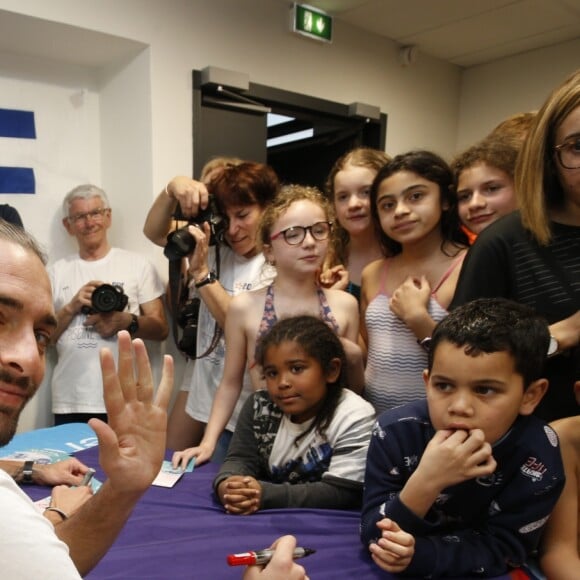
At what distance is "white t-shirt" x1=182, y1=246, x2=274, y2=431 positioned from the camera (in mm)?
1937

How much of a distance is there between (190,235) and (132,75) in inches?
55.4

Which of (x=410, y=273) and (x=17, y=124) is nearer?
(x=410, y=273)

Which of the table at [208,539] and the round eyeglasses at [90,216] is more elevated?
the round eyeglasses at [90,216]

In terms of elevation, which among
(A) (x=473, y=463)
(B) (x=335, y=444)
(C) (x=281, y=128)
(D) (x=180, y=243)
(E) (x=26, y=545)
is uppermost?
(C) (x=281, y=128)

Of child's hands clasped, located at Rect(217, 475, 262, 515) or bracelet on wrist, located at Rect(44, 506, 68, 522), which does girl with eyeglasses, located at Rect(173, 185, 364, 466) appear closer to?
child's hands clasped, located at Rect(217, 475, 262, 515)

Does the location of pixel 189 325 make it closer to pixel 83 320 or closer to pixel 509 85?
pixel 83 320

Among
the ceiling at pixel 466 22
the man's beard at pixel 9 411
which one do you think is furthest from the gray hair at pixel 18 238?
the ceiling at pixel 466 22

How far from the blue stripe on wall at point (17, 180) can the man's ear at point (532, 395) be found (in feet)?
9.04

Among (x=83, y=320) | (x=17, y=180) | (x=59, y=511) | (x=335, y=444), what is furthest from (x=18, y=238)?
(x=17, y=180)

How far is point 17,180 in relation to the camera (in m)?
2.80

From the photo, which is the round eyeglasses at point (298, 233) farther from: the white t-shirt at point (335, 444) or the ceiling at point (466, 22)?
the ceiling at point (466, 22)

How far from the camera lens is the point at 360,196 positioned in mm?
1826

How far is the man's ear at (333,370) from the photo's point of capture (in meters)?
1.47

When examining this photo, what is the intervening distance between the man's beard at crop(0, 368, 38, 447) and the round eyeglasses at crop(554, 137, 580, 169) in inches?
43.9
